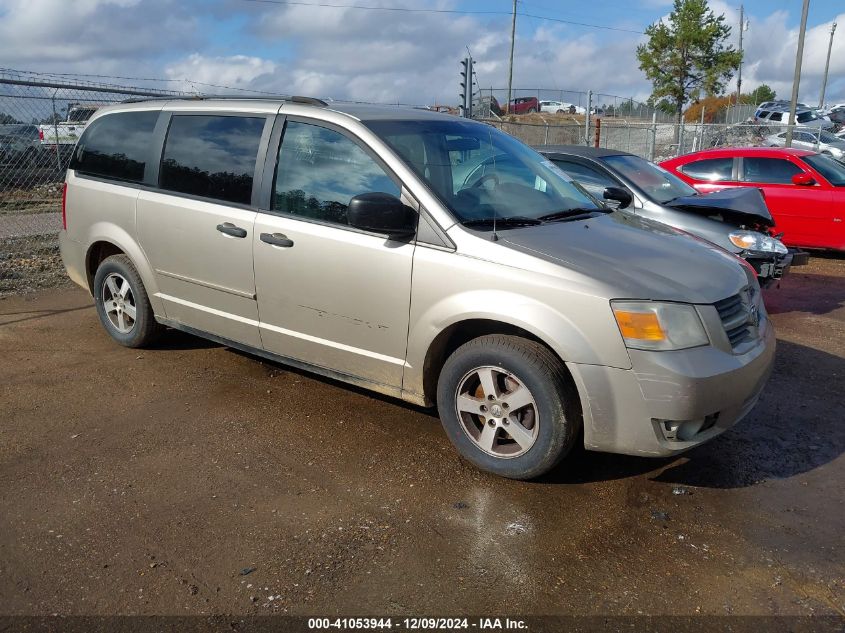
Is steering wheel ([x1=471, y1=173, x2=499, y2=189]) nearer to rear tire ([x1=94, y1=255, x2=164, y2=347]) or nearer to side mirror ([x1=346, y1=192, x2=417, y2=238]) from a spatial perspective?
side mirror ([x1=346, y1=192, x2=417, y2=238])

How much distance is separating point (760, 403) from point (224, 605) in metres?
3.67

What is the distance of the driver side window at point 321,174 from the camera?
4172 millimetres

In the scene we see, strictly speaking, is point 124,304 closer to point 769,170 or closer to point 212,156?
point 212,156

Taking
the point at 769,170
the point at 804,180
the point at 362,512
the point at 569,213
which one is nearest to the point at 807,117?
the point at 769,170

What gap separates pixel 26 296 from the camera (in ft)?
25.2

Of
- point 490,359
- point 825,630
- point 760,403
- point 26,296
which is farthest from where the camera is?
point 26,296

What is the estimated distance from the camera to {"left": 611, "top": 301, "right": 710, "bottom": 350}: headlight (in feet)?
11.1

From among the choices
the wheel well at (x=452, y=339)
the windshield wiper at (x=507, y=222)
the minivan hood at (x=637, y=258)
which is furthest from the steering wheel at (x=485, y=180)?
the wheel well at (x=452, y=339)

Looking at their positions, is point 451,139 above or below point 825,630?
above

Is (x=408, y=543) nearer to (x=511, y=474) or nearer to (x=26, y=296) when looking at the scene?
(x=511, y=474)

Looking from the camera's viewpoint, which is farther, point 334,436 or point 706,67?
point 706,67

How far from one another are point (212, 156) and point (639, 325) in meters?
2.99

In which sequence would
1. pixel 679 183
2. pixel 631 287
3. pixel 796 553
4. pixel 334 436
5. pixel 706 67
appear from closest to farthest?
pixel 796 553 < pixel 631 287 < pixel 334 436 < pixel 679 183 < pixel 706 67

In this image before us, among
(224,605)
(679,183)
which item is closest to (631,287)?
(224,605)
